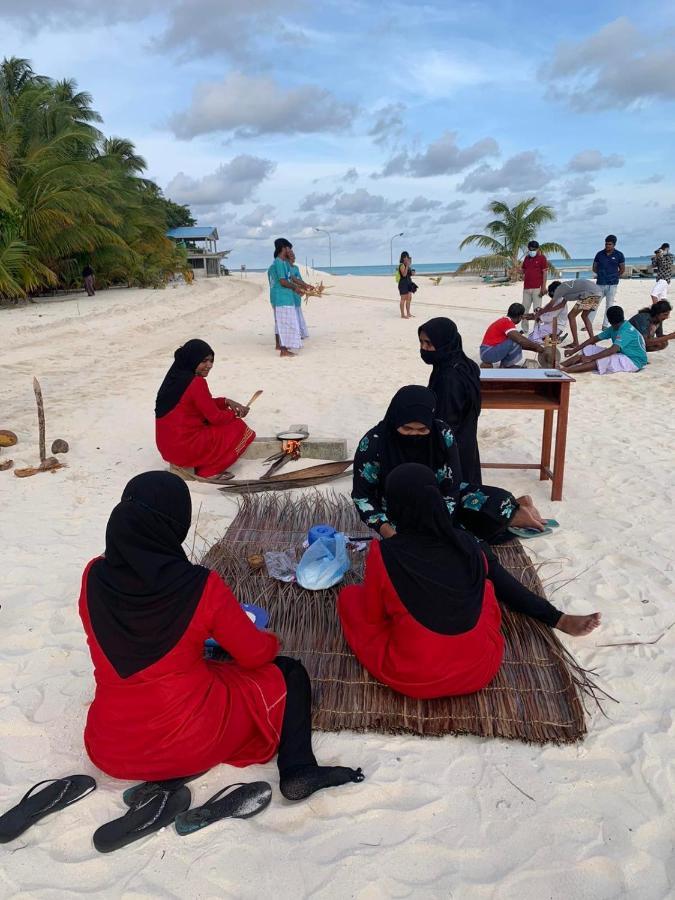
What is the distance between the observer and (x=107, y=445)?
216 inches

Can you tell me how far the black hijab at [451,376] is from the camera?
140 inches

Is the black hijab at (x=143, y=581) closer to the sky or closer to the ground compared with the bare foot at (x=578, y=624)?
closer to the sky

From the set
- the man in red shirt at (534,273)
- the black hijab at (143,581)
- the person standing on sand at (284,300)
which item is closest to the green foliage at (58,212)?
the person standing on sand at (284,300)

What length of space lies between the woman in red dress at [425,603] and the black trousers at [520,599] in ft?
1.03

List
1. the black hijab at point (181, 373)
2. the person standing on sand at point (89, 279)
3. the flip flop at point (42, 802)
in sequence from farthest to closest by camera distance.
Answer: the person standing on sand at point (89, 279), the black hijab at point (181, 373), the flip flop at point (42, 802)

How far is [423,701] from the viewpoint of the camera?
2.37 m

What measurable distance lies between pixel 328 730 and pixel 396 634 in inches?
17.4

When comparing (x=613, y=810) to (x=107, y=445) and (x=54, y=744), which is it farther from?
(x=107, y=445)

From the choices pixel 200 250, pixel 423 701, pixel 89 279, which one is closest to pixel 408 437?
pixel 423 701

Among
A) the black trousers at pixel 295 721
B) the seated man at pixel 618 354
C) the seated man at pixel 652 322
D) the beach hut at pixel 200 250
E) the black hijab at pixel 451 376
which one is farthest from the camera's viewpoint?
the beach hut at pixel 200 250

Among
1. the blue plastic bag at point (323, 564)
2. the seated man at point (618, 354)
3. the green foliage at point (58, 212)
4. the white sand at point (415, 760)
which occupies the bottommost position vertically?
the white sand at point (415, 760)

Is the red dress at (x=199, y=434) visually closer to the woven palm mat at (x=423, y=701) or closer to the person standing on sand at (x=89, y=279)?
the woven palm mat at (x=423, y=701)

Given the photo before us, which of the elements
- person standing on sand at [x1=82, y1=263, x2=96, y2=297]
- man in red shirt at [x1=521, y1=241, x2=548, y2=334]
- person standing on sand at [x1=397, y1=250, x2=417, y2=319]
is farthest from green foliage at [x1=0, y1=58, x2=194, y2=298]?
man in red shirt at [x1=521, y1=241, x2=548, y2=334]

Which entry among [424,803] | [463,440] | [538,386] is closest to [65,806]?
[424,803]
